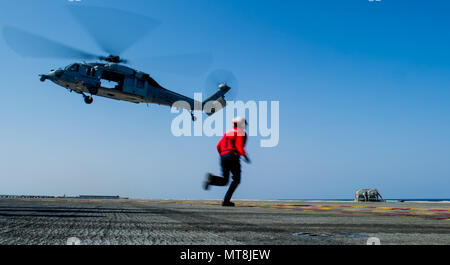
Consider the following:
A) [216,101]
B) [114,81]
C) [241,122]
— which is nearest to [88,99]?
[114,81]

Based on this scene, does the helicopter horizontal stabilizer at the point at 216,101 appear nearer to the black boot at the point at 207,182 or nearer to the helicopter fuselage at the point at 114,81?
the helicopter fuselage at the point at 114,81

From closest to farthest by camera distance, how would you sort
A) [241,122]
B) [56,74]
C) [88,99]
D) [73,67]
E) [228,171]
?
[241,122] < [228,171] < [56,74] < [73,67] < [88,99]

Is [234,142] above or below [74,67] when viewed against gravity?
below

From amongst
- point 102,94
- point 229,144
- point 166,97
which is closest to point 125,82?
point 102,94

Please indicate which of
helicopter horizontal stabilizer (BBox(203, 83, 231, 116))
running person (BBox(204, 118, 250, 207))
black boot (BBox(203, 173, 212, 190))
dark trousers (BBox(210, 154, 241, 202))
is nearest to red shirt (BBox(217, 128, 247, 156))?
running person (BBox(204, 118, 250, 207))

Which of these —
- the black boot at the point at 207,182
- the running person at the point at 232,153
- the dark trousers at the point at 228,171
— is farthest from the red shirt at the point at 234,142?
the black boot at the point at 207,182

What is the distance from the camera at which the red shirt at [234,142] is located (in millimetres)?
5992

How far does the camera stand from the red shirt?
599 cm

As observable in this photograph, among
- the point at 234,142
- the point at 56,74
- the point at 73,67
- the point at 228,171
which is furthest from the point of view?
the point at 73,67

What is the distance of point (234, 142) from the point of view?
6.08m

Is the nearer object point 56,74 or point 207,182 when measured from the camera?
point 207,182

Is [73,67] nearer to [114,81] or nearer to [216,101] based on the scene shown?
[114,81]
